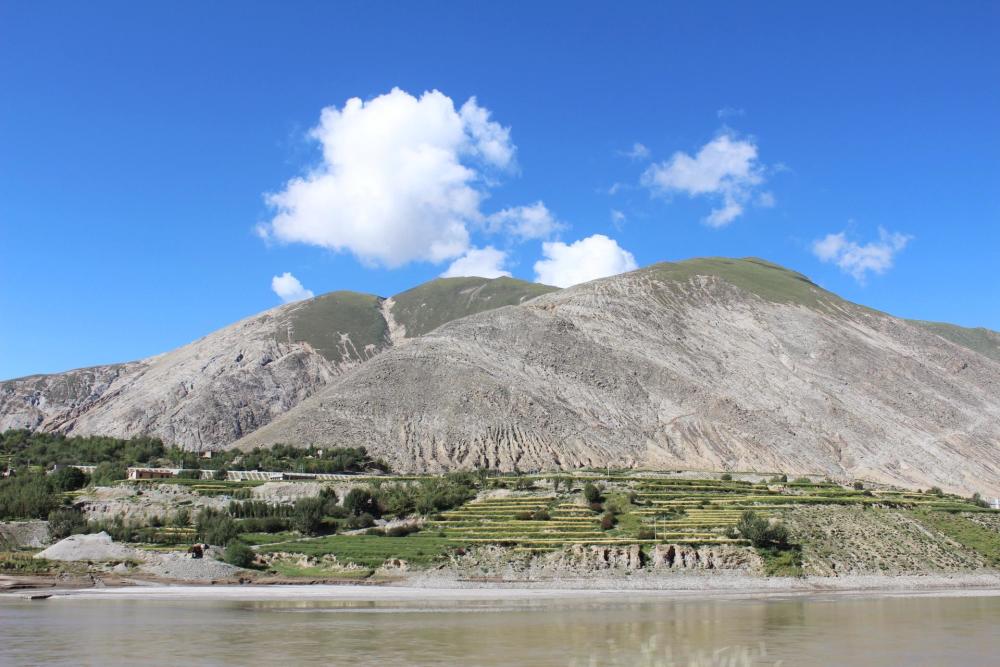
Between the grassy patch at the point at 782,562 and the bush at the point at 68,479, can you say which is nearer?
the grassy patch at the point at 782,562

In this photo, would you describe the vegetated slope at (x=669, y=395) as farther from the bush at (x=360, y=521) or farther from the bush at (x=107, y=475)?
the bush at (x=360, y=521)

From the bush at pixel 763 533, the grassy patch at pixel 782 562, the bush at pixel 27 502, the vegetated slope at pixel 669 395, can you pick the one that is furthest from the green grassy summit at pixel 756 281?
the bush at pixel 27 502

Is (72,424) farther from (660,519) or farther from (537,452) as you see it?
(660,519)

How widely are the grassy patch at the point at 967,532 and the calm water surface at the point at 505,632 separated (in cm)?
1599

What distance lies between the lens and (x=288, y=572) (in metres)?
54.7

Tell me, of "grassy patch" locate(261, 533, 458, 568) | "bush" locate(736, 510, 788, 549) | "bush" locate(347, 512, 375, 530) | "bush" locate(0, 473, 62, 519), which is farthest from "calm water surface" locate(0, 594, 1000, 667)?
"bush" locate(0, 473, 62, 519)

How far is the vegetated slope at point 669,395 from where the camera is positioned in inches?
4385

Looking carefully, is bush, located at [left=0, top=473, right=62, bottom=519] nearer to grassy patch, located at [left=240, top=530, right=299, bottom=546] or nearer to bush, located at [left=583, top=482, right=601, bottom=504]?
grassy patch, located at [left=240, top=530, right=299, bottom=546]

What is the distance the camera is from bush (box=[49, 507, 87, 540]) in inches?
2496

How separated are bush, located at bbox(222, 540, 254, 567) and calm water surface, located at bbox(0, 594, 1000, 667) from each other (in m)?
Result: 9.08

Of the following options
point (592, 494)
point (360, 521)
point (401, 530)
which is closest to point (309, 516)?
point (360, 521)

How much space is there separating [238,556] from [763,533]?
34.3m

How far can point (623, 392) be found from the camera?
127 metres

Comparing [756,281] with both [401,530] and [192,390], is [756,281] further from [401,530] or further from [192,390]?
[401,530]
